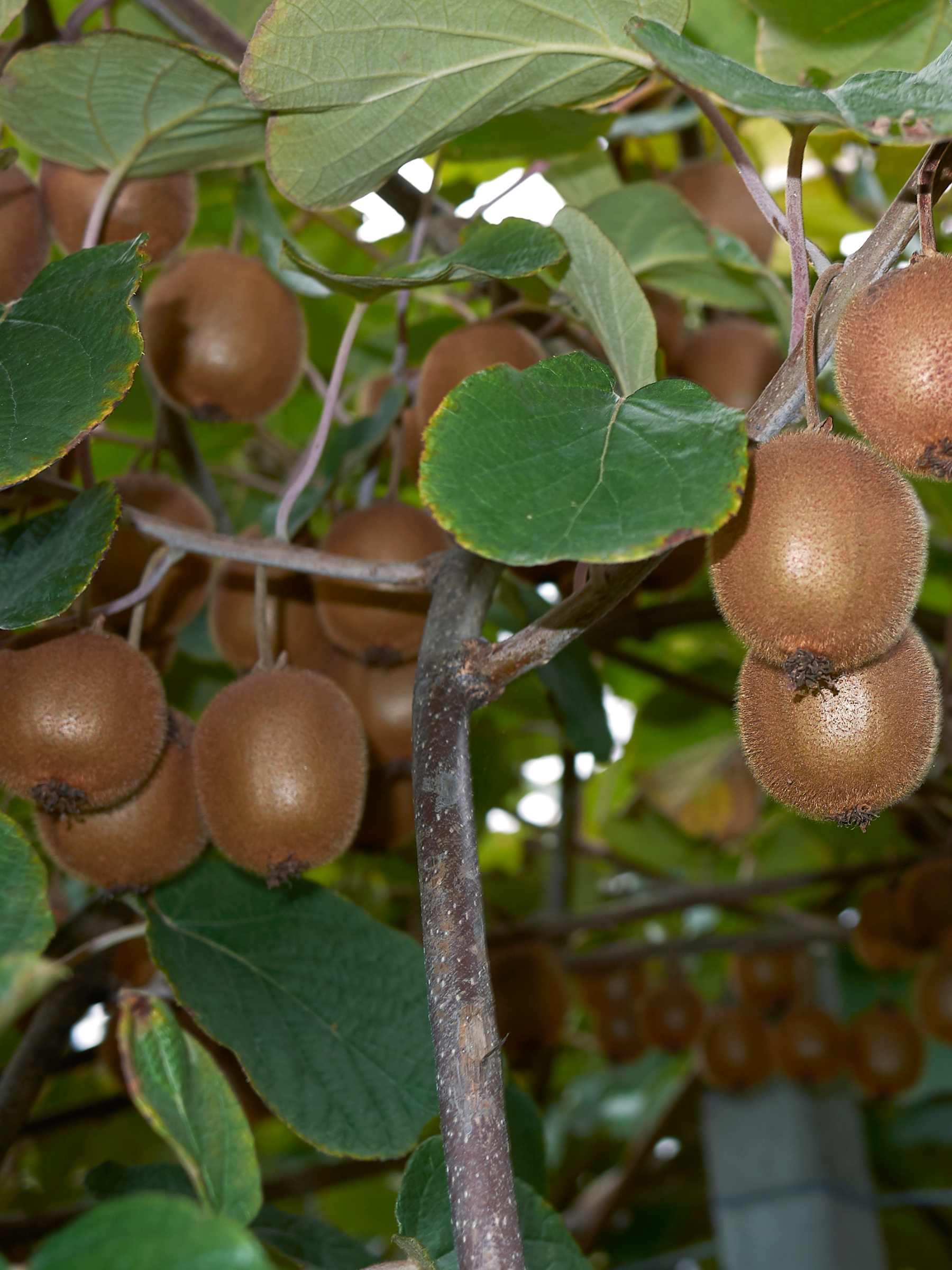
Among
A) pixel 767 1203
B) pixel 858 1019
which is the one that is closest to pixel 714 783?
pixel 858 1019

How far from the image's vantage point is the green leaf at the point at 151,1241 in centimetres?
32

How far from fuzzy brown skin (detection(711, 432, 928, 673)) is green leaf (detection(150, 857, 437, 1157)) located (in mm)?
464

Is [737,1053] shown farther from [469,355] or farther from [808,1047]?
[469,355]

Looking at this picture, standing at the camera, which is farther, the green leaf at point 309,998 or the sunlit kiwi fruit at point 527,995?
the sunlit kiwi fruit at point 527,995

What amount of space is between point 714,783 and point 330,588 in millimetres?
1214

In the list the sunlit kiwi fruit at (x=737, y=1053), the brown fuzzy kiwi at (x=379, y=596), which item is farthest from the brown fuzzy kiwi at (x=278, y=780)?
the sunlit kiwi fruit at (x=737, y=1053)

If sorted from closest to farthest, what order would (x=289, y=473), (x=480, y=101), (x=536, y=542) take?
(x=536, y=542)
(x=480, y=101)
(x=289, y=473)

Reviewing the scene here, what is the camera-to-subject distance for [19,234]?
0.95 m

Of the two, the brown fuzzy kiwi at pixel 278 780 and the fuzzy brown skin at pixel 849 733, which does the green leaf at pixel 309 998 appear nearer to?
the brown fuzzy kiwi at pixel 278 780

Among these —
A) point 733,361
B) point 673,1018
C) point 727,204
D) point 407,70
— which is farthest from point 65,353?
point 673,1018

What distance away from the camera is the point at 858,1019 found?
2.03 m

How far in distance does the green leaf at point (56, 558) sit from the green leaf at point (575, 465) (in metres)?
0.26

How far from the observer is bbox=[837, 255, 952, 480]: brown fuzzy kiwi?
53cm

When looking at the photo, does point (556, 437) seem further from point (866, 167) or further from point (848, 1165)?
point (848, 1165)
